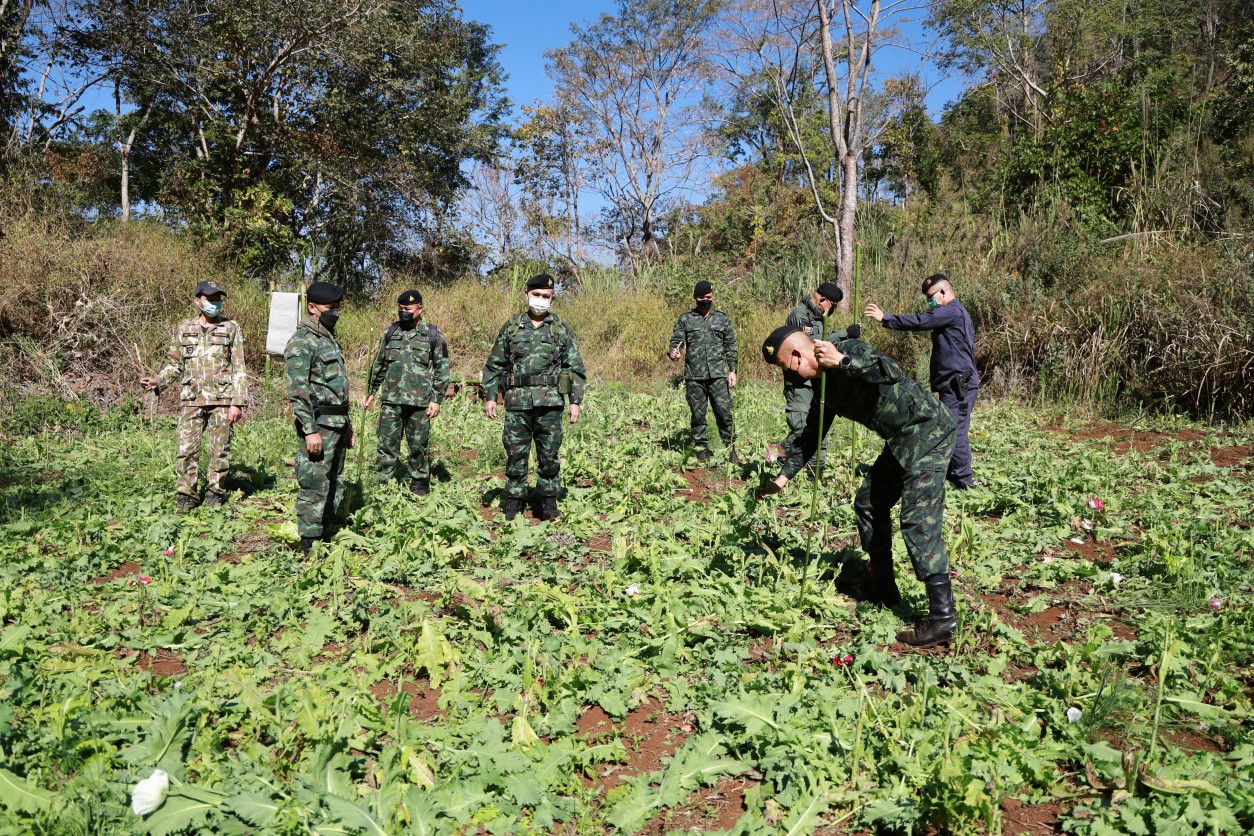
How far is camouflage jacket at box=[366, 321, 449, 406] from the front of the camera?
7.41m

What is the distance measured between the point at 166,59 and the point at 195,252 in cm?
408

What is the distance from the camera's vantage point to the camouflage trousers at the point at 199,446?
7133 mm

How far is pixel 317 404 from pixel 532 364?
66.4 inches

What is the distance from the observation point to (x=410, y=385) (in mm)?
7410

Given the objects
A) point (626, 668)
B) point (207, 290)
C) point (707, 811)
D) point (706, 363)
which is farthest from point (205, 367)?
point (707, 811)

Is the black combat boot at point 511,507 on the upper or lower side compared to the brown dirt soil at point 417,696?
upper

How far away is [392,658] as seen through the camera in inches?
164

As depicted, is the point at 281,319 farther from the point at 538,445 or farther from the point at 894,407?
the point at 894,407

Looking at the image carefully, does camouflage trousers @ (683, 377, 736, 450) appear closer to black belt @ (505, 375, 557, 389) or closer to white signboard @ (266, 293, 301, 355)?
black belt @ (505, 375, 557, 389)

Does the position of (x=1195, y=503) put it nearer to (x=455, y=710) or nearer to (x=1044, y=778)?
(x=1044, y=778)

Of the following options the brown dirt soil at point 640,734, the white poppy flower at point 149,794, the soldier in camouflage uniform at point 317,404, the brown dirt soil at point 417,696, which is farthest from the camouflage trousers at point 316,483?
the white poppy flower at point 149,794

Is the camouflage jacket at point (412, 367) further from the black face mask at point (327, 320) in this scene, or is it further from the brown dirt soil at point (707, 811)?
the brown dirt soil at point (707, 811)

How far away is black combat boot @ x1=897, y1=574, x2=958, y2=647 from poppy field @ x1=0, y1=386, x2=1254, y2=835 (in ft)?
0.24

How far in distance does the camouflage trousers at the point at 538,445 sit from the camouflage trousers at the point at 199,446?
2.62 metres
